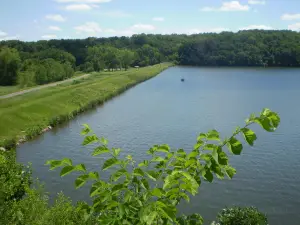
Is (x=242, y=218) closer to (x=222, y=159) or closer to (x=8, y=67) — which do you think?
(x=222, y=159)

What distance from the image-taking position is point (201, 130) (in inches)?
1836

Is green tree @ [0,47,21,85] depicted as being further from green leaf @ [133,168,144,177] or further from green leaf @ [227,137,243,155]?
green leaf @ [227,137,243,155]

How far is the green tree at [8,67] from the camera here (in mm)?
106250

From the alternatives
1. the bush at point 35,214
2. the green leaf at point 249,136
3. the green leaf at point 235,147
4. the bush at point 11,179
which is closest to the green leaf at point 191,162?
the green leaf at point 235,147

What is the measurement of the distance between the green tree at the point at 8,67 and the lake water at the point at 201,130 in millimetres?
41938

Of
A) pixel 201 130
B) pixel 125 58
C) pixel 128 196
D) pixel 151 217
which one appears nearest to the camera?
pixel 151 217

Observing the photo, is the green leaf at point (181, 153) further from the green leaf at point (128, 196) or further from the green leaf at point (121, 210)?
the green leaf at point (121, 210)

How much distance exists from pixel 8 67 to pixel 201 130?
79.8 metres

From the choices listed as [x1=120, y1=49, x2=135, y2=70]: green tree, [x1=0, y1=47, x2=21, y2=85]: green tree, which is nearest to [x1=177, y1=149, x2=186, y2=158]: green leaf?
[x1=0, y1=47, x2=21, y2=85]: green tree

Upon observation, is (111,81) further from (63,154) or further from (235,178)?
(235,178)

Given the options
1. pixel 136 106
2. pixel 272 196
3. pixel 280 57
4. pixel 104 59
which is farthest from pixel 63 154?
pixel 280 57

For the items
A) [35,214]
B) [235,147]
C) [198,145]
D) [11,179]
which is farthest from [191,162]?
[11,179]

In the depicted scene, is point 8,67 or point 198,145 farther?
point 8,67

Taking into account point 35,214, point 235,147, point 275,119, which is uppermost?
point 275,119
